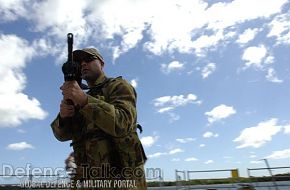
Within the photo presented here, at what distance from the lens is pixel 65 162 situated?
327 centimetres

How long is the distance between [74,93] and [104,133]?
410 millimetres

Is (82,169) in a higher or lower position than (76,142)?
lower

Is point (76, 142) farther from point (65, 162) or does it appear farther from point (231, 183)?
point (231, 183)

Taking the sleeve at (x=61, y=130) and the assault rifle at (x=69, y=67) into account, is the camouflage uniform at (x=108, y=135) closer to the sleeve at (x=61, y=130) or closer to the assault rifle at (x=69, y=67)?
the sleeve at (x=61, y=130)

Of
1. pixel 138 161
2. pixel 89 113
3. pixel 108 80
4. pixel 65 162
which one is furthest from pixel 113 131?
pixel 65 162

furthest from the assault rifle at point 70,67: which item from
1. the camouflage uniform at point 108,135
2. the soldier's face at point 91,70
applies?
the soldier's face at point 91,70

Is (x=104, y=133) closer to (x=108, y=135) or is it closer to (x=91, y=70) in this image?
(x=108, y=135)

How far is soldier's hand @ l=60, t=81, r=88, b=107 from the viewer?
8.38 ft

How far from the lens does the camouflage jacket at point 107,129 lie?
102 inches

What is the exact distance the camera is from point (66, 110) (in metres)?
2.72

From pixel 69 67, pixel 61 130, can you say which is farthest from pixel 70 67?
pixel 61 130

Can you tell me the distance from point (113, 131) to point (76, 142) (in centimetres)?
50

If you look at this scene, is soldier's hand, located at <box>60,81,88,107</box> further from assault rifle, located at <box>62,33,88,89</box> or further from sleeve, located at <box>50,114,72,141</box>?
sleeve, located at <box>50,114,72,141</box>

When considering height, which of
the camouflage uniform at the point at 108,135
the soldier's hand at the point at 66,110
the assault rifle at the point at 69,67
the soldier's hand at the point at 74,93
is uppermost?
the assault rifle at the point at 69,67
